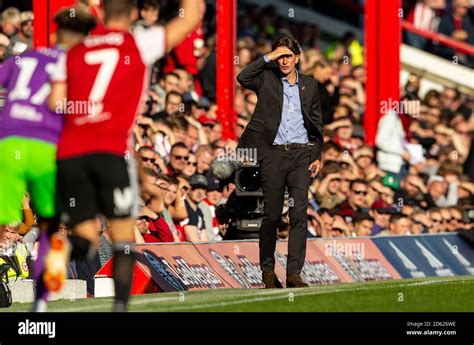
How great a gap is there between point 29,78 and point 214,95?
33.4 feet

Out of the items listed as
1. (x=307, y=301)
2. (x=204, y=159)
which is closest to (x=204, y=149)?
(x=204, y=159)

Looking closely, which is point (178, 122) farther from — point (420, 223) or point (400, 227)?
point (420, 223)

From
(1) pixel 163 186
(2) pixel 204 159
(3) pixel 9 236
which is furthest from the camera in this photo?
(2) pixel 204 159

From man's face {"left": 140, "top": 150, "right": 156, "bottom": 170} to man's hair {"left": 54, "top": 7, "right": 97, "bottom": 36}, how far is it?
→ 5.96 m

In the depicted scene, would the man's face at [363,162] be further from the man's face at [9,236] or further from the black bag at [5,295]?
the black bag at [5,295]

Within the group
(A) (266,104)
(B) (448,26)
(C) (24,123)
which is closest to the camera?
(C) (24,123)

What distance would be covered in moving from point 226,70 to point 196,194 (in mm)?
3670

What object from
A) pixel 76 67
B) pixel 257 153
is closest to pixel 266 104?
pixel 257 153

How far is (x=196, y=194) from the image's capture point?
1523cm

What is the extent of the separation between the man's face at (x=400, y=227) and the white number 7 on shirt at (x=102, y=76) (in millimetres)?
9498

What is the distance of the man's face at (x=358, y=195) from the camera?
1767 centimetres
